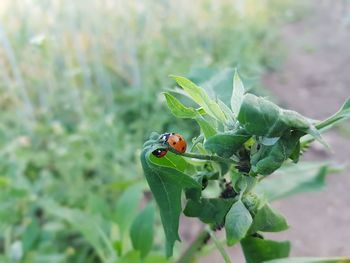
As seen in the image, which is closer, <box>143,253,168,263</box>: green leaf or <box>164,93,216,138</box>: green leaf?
<box>164,93,216,138</box>: green leaf

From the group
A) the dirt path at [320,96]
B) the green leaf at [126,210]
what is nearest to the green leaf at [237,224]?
the green leaf at [126,210]

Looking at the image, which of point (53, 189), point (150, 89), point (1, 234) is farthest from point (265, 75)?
point (1, 234)

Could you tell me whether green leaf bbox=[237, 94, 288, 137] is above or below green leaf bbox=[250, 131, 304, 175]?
above

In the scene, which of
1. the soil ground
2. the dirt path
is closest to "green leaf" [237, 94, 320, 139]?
the soil ground

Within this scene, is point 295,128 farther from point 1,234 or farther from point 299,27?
point 299,27

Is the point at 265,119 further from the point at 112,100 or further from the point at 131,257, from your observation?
the point at 112,100

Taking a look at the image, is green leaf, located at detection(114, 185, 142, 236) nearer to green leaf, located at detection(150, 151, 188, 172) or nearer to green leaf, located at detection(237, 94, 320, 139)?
green leaf, located at detection(150, 151, 188, 172)
